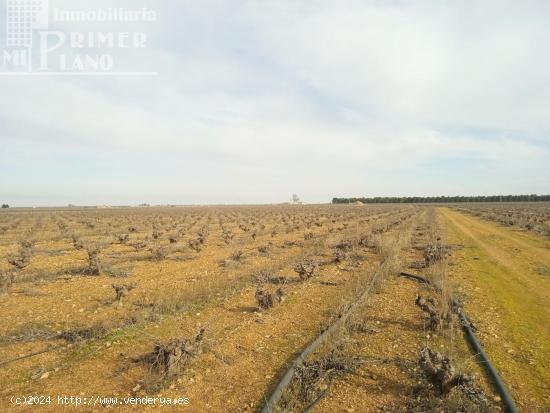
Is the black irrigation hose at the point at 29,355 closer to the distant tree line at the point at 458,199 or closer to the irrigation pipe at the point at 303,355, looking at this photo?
the irrigation pipe at the point at 303,355

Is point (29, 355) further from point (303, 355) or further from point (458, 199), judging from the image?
point (458, 199)

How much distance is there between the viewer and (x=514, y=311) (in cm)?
825

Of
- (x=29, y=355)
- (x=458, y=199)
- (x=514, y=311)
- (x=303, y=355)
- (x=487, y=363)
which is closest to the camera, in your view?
(x=487, y=363)

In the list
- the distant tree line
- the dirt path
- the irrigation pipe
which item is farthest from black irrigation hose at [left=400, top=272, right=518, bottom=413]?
the distant tree line

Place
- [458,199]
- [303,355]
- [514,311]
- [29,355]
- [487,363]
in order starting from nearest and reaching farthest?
[487,363], [303,355], [29,355], [514,311], [458,199]

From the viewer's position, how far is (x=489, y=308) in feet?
27.7

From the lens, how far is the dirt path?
5.24 m

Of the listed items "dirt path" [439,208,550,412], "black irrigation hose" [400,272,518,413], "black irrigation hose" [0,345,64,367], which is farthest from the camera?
"black irrigation hose" [0,345,64,367]

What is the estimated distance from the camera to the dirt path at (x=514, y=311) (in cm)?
524

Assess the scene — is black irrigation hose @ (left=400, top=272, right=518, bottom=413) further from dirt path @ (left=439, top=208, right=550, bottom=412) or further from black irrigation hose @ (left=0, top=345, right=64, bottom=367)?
black irrigation hose @ (left=0, top=345, right=64, bottom=367)

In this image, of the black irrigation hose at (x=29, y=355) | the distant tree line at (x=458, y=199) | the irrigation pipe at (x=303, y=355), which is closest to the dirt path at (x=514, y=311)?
the irrigation pipe at (x=303, y=355)

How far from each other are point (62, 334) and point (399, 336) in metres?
6.80

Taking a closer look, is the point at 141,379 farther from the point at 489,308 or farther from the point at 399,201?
the point at 399,201

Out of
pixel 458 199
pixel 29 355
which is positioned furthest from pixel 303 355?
pixel 458 199
